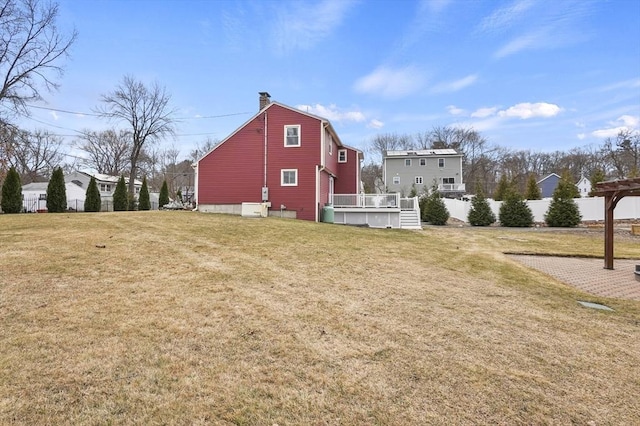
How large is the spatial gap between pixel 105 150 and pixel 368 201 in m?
45.4

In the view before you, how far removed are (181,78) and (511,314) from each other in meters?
19.2

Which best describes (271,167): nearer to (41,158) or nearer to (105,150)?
(105,150)

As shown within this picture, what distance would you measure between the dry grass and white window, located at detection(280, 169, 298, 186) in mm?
11170

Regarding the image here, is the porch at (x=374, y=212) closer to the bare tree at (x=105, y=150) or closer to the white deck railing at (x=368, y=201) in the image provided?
the white deck railing at (x=368, y=201)

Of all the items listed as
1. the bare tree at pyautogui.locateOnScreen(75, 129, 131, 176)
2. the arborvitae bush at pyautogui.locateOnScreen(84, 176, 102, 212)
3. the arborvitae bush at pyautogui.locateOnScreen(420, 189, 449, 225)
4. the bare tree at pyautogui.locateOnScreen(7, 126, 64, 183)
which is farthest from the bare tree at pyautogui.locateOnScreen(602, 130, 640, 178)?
the bare tree at pyautogui.locateOnScreen(7, 126, 64, 183)

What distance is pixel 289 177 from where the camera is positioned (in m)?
18.3

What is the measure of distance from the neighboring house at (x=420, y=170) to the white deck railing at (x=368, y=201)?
2401cm

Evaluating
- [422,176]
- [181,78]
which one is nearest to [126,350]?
[181,78]

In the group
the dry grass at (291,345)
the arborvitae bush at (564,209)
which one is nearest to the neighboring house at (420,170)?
the arborvitae bush at (564,209)

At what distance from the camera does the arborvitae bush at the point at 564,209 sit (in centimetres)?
2088

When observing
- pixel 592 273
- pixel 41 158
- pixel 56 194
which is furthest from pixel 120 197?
pixel 41 158

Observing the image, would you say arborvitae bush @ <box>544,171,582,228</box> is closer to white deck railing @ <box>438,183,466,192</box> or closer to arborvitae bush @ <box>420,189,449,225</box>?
arborvitae bush @ <box>420,189,449,225</box>

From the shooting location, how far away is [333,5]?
39.7 feet

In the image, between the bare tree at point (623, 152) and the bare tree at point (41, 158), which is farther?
the bare tree at point (41, 158)
